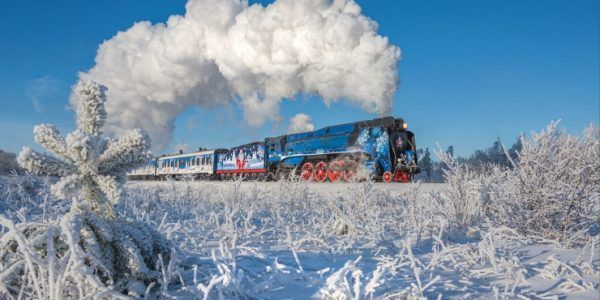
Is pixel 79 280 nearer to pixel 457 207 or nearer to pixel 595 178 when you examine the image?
pixel 457 207

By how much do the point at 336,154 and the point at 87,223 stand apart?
18290 millimetres

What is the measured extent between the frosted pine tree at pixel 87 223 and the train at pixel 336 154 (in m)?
12.1

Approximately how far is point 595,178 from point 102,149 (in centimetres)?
490

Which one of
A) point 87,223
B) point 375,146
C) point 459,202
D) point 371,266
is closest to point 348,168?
point 375,146

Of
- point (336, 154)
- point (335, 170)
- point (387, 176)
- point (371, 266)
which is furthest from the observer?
point (336, 154)

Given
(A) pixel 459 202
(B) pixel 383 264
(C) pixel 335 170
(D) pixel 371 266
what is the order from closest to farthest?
(B) pixel 383 264 → (D) pixel 371 266 → (A) pixel 459 202 → (C) pixel 335 170

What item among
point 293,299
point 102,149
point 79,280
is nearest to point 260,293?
point 293,299

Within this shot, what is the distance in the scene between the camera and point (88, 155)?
2000mm

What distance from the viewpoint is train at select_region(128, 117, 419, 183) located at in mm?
18075

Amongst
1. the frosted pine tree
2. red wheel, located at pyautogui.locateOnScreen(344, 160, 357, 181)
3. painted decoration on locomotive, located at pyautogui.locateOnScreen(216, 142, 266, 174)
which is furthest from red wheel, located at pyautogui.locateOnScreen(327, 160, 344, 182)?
the frosted pine tree

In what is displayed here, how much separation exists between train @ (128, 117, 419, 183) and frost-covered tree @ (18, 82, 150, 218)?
39.9 feet

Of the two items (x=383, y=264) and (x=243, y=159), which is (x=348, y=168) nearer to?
(x=243, y=159)

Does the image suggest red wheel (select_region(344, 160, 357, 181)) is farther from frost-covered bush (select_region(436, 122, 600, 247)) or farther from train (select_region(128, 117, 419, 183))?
frost-covered bush (select_region(436, 122, 600, 247))

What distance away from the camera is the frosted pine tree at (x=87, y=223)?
6.27 feet
